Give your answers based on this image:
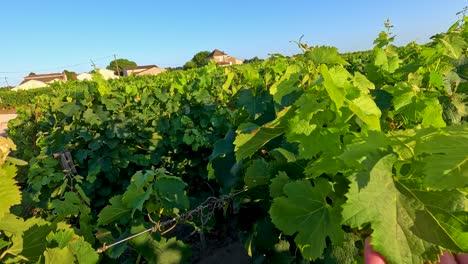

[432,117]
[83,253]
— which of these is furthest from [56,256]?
[432,117]

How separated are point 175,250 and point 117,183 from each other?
3.30 metres

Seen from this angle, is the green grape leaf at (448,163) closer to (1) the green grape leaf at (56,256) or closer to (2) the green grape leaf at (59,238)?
(1) the green grape leaf at (56,256)

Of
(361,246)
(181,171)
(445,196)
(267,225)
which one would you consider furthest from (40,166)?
(445,196)

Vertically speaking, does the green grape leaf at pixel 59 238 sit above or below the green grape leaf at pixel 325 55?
below

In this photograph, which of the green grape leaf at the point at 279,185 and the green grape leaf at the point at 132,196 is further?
the green grape leaf at the point at 132,196

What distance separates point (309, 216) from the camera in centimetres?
119

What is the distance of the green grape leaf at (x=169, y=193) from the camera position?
2012 mm

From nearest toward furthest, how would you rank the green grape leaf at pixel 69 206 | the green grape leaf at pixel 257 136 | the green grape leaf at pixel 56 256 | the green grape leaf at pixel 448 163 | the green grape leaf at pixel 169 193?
the green grape leaf at pixel 448 163, the green grape leaf at pixel 56 256, the green grape leaf at pixel 257 136, the green grape leaf at pixel 169 193, the green grape leaf at pixel 69 206

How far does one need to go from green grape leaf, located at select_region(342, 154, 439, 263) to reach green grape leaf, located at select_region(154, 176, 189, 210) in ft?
4.33

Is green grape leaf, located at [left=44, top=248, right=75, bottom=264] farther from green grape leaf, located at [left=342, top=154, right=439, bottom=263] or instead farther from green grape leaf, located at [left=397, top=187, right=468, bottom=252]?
green grape leaf, located at [left=397, top=187, right=468, bottom=252]

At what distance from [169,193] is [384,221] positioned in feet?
4.55

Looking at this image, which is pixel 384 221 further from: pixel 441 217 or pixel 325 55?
pixel 325 55

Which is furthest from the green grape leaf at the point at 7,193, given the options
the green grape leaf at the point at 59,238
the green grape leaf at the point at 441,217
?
the green grape leaf at the point at 441,217

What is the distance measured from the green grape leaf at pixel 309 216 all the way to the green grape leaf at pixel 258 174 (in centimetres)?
36
